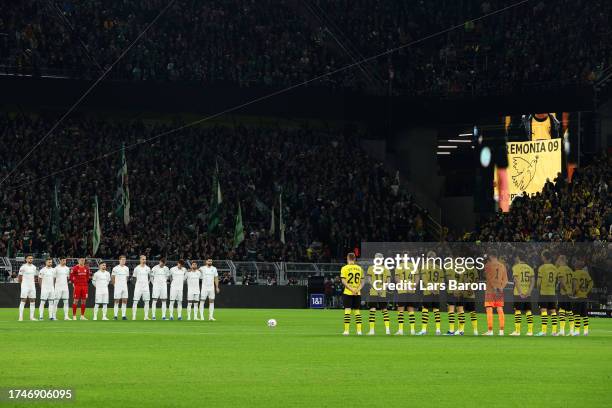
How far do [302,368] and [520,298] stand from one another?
1507 cm

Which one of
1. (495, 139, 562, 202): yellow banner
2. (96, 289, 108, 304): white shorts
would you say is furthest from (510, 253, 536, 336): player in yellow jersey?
(495, 139, 562, 202): yellow banner

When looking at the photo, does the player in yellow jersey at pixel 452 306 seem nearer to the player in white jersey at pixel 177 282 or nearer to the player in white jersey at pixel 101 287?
the player in white jersey at pixel 177 282

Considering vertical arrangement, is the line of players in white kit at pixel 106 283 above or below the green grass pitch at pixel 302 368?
above

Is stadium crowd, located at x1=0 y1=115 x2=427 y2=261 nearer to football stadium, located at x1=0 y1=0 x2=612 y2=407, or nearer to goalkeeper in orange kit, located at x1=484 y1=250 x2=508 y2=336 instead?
football stadium, located at x1=0 y1=0 x2=612 y2=407

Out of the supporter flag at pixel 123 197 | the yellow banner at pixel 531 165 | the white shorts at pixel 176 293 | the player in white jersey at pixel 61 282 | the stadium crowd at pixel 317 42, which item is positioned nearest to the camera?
the player in white jersey at pixel 61 282

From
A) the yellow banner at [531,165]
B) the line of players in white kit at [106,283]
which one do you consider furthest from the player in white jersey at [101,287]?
the yellow banner at [531,165]

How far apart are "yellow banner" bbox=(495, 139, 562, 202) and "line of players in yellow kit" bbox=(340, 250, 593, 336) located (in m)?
22.6

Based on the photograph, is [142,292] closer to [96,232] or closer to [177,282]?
[177,282]

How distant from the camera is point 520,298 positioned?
35.5 metres

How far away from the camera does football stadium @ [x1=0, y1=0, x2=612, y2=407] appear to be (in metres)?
46.2

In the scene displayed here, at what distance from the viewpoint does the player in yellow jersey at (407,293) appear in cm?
3456

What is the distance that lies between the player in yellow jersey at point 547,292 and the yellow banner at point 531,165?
25.7 metres

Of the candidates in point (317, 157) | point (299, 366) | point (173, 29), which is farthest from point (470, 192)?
point (299, 366)

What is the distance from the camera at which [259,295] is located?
6012cm
